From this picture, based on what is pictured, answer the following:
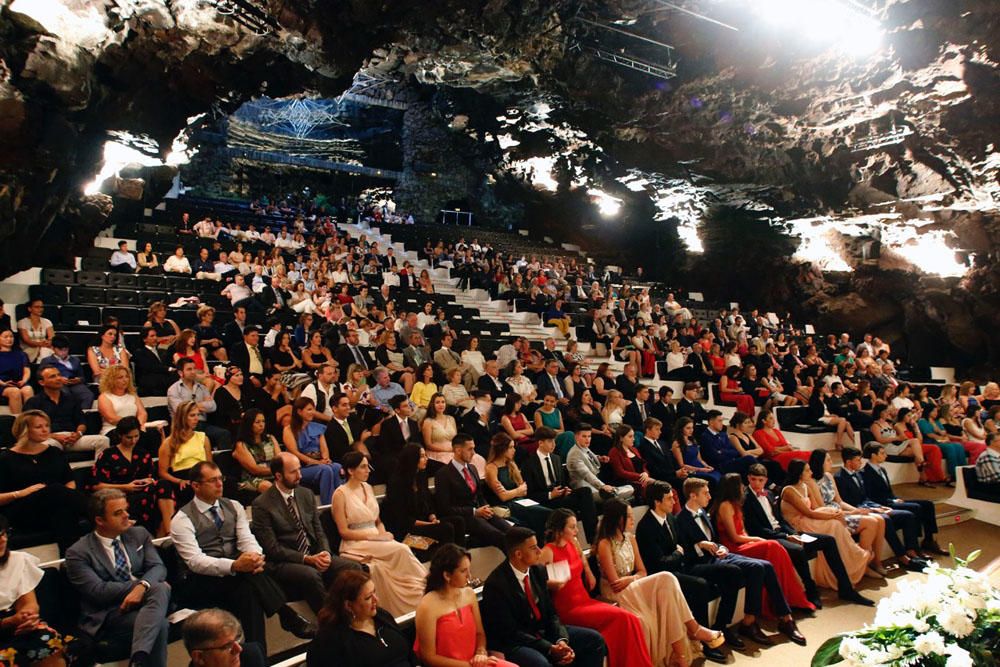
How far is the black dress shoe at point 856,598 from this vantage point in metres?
4.55

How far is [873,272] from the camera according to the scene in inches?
560

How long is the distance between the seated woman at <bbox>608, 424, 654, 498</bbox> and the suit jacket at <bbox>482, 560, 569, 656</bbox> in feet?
8.04

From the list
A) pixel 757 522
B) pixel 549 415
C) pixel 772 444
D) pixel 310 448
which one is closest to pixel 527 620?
pixel 310 448

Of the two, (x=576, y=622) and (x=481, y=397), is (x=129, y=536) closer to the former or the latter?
(x=576, y=622)

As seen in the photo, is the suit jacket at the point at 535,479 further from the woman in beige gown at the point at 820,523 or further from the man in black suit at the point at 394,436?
the woman in beige gown at the point at 820,523

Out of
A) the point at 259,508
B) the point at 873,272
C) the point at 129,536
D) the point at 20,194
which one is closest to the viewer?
the point at 129,536

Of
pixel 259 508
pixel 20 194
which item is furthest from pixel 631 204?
pixel 259 508

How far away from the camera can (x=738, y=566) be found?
402cm

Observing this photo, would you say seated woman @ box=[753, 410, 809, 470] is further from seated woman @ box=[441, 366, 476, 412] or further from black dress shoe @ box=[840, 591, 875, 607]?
seated woman @ box=[441, 366, 476, 412]

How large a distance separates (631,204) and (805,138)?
711 centimetres

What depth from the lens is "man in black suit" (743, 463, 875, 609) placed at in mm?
4531

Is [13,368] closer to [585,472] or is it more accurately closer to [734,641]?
[585,472]

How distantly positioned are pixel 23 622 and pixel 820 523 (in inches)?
206

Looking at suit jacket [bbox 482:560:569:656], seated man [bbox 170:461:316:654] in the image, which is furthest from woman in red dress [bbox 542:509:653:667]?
seated man [bbox 170:461:316:654]
